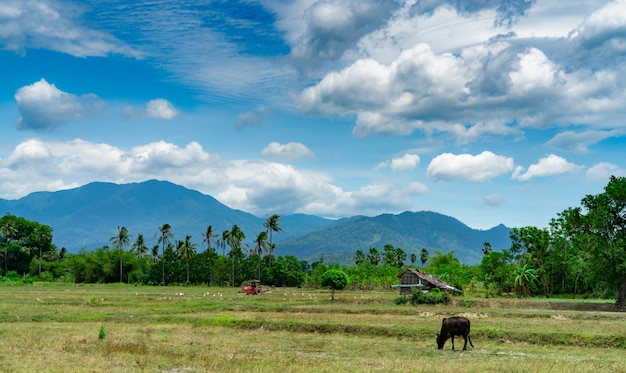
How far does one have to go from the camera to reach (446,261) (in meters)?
144

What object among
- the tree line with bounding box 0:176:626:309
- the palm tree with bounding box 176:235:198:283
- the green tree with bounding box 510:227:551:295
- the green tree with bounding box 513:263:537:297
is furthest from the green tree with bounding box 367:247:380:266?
the green tree with bounding box 513:263:537:297

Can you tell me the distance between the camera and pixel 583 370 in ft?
67.4

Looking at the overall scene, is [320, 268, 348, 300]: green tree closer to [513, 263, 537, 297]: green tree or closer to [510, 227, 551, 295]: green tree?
[513, 263, 537, 297]: green tree

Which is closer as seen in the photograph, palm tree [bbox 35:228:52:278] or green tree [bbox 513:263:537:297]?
green tree [bbox 513:263:537:297]

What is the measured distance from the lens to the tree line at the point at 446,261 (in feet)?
185

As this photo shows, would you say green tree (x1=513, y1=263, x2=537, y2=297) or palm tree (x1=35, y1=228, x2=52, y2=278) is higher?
palm tree (x1=35, y1=228, x2=52, y2=278)

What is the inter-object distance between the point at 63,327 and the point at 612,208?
2109 inches

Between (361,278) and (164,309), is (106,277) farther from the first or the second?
(164,309)

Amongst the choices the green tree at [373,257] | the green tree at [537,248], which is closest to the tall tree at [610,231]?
the green tree at [537,248]

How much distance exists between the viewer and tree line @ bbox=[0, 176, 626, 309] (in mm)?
56281

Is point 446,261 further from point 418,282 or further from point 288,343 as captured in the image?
point 288,343

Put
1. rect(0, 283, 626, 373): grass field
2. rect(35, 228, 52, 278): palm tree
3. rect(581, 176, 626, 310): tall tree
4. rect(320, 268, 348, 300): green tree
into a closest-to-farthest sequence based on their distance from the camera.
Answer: rect(0, 283, 626, 373): grass field
rect(581, 176, 626, 310): tall tree
rect(320, 268, 348, 300): green tree
rect(35, 228, 52, 278): palm tree

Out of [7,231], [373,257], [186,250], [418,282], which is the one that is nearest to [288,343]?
[418,282]

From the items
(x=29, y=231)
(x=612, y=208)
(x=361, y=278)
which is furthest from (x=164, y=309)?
(x=29, y=231)
